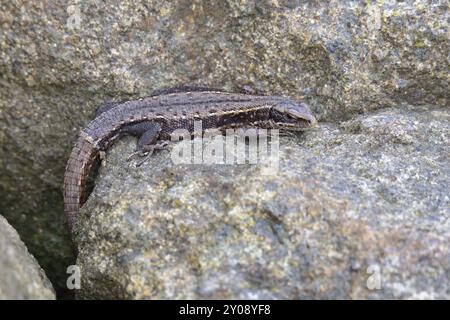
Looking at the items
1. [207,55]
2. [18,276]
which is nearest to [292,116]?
[207,55]

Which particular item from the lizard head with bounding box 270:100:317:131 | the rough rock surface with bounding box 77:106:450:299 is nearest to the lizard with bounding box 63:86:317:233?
the lizard head with bounding box 270:100:317:131

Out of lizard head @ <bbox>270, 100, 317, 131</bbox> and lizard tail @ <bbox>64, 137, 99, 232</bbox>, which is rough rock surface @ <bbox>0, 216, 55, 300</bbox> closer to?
lizard tail @ <bbox>64, 137, 99, 232</bbox>

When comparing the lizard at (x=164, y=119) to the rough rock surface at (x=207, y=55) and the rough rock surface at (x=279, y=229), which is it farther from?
the rough rock surface at (x=279, y=229)

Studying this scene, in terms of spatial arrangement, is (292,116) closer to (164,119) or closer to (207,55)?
(207,55)
